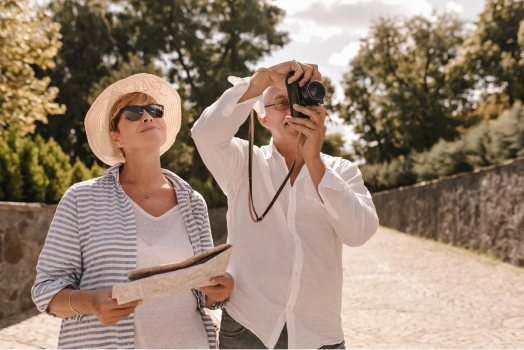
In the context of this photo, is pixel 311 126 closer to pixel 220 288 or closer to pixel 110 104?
pixel 220 288

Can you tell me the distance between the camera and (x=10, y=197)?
25.1 feet

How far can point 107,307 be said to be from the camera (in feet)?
5.82

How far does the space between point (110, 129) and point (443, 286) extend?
7.35 metres

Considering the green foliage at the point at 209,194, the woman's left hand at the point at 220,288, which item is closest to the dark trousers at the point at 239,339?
the woman's left hand at the point at 220,288

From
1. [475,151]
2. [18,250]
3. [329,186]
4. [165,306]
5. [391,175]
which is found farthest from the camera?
[391,175]

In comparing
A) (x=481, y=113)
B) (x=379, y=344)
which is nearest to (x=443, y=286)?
(x=379, y=344)

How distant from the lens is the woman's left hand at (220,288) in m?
2.04

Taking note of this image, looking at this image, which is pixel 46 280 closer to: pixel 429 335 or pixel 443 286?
pixel 429 335

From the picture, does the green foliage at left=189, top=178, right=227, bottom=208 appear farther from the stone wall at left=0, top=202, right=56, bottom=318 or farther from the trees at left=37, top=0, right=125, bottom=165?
the stone wall at left=0, top=202, right=56, bottom=318

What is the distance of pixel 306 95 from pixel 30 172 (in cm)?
702

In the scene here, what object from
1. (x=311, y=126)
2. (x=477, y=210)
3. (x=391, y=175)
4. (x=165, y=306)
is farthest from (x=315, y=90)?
(x=391, y=175)

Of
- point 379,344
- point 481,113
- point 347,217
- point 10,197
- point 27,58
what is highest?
point 481,113

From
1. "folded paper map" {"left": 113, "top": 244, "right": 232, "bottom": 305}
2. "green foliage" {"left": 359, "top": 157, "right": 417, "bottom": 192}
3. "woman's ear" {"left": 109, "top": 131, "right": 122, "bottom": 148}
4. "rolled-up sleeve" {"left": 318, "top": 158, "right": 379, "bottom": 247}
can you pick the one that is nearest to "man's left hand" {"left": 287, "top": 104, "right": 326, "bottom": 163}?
"rolled-up sleeve" {"left": 318, "top": 158, "right": 379, "bottom": 247}

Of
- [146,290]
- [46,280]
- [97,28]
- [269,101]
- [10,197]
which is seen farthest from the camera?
[97,28]
